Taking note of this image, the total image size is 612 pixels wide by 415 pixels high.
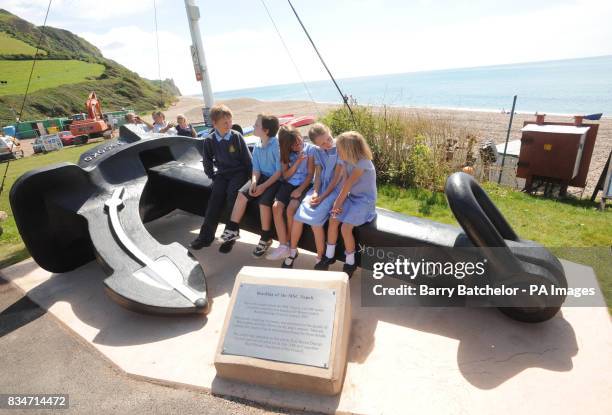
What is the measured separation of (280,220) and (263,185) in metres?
0.39

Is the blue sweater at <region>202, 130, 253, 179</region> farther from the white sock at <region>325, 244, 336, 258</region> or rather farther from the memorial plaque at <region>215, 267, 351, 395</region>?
the memorial plaque at <region>215, 267, 351, 395</region>

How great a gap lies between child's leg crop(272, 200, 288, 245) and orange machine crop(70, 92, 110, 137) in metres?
15.6

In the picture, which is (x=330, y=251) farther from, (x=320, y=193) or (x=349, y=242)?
(x=320, y=193)

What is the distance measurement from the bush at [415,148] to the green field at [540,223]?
1.37 ft

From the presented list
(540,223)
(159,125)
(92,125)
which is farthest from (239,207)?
(92,125)

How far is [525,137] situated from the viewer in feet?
22.7

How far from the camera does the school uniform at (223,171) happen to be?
363 cm

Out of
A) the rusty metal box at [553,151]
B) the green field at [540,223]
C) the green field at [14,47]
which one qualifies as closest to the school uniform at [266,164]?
the green field at [540,223]

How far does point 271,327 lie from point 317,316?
0.96 feet

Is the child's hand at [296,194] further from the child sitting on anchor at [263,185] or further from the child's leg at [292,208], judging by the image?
the child sitting on anchor at [263,185]

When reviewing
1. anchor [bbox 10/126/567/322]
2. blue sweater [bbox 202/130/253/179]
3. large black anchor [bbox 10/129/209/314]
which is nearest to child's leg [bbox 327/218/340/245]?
anchor [bbox 10/126/567/322]

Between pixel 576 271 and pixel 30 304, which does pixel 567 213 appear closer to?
pixel 576 271

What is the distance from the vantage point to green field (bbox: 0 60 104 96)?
1160 inches

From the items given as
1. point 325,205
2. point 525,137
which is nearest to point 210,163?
point 325,205
